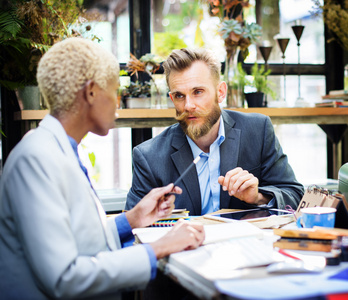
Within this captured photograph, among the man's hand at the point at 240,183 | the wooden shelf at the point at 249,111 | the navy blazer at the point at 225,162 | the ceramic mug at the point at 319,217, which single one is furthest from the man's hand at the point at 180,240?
the wooden shelf at the point at 249,111

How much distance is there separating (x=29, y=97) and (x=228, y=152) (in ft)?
4.93

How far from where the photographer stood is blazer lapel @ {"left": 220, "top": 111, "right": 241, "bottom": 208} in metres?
2.12

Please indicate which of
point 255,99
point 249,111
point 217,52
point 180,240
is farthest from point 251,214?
point 217,52

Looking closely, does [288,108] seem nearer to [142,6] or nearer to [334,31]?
[334,31]

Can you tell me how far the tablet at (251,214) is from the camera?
1.67 meters

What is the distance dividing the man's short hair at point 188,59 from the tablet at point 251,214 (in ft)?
2.53

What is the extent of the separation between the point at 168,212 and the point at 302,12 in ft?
9.98

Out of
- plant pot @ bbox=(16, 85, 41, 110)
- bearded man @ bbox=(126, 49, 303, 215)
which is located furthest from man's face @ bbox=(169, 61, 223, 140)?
plant pot @ bbox=(16, 85, 41, 110)

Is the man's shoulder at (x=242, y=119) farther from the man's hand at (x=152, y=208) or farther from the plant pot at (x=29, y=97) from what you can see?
Result: the plant pot at (x=29, y=97)

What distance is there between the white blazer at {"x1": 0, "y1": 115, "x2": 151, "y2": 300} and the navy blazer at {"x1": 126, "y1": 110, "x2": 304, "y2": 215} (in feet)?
2.96

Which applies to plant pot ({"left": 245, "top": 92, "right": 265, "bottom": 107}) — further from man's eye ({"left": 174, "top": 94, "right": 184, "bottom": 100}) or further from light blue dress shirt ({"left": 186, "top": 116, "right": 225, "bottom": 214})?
man's eye ({"left": 174, "top": 94, "right": 184, "bottom": 100})

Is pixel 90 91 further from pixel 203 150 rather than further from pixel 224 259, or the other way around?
Answer: pixel 203 150

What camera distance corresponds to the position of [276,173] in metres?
2.17

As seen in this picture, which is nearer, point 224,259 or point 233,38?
point 224,259
